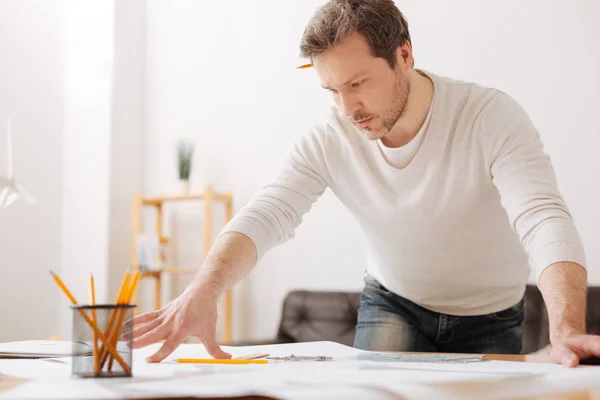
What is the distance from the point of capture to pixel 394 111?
1688mm

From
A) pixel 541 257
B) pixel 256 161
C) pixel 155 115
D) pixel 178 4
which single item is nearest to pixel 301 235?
pixel 256 161

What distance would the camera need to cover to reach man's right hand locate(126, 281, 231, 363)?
1.21 metres

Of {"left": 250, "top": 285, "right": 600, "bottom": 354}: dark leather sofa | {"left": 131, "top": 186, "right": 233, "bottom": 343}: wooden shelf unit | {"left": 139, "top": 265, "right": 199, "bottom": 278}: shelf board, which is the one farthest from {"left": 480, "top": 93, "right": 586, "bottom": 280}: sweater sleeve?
{"left": 139, "top": 265, "right": 199, "bottom": 278}: shelf board

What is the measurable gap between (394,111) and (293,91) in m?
2.41

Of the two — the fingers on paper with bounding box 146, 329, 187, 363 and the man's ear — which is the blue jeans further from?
the fingers on paper with bounding box 146, 329, 187, 363

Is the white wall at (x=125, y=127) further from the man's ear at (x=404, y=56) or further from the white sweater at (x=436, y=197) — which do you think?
the man's ear at (x=404, y=56)

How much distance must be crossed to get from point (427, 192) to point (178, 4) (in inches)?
130

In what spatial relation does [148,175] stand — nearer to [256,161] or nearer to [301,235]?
[256,161]

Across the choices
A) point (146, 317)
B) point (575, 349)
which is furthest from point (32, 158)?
point (575, 349)

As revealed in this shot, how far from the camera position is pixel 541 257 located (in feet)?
4.42

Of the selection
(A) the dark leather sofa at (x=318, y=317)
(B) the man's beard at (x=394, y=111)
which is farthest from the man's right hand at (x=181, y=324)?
(A) the dark leather sofa at (x=318, y=317)

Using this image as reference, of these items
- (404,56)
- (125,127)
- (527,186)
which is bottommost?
(527,186)

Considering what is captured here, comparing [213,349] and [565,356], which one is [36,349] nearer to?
[213,349]

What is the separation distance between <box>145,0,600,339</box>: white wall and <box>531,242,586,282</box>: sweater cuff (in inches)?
76.4
